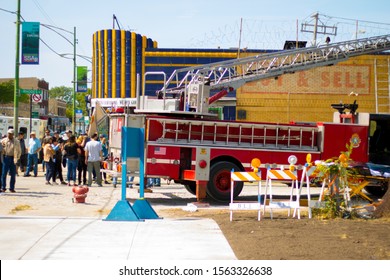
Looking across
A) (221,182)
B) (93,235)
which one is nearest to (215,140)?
(221,182)

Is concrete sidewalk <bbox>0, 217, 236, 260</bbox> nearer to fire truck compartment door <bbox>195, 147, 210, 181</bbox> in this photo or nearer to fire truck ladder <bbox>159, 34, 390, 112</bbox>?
fire truck compartment door <bbox>195, 147, 210, 181</bbox>

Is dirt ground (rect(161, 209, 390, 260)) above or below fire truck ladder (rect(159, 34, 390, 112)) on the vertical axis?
below

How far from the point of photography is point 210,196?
18062 millimetres

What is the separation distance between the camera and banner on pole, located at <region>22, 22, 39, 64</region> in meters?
30.8

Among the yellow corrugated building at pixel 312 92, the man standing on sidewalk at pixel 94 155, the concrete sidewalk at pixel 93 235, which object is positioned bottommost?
the concrete sidewalk at pixel 93 235

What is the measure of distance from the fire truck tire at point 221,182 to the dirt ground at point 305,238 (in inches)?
135

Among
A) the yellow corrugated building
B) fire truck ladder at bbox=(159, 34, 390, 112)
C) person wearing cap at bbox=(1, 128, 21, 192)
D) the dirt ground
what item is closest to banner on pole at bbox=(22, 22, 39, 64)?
fire truck ladder at bbox=(159, 34, 390, 112)

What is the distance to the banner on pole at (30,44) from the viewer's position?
101 ft

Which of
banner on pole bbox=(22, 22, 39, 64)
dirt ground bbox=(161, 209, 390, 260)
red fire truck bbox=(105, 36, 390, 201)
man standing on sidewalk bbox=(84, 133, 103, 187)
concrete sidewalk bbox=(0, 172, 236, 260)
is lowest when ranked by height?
concrete sidewalk bbox=(0, 172, 236, 260)

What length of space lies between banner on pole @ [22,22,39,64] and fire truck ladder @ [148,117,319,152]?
1520cm

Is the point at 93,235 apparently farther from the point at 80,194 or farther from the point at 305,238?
the point at 80,194

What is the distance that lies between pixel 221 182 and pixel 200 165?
887mm

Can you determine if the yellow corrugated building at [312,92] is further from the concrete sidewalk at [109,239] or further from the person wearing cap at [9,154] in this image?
the concrete sidewalk at [109,239]

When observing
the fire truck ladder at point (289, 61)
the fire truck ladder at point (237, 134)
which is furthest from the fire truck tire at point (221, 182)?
the fire truck ladder at point (289, 61)
